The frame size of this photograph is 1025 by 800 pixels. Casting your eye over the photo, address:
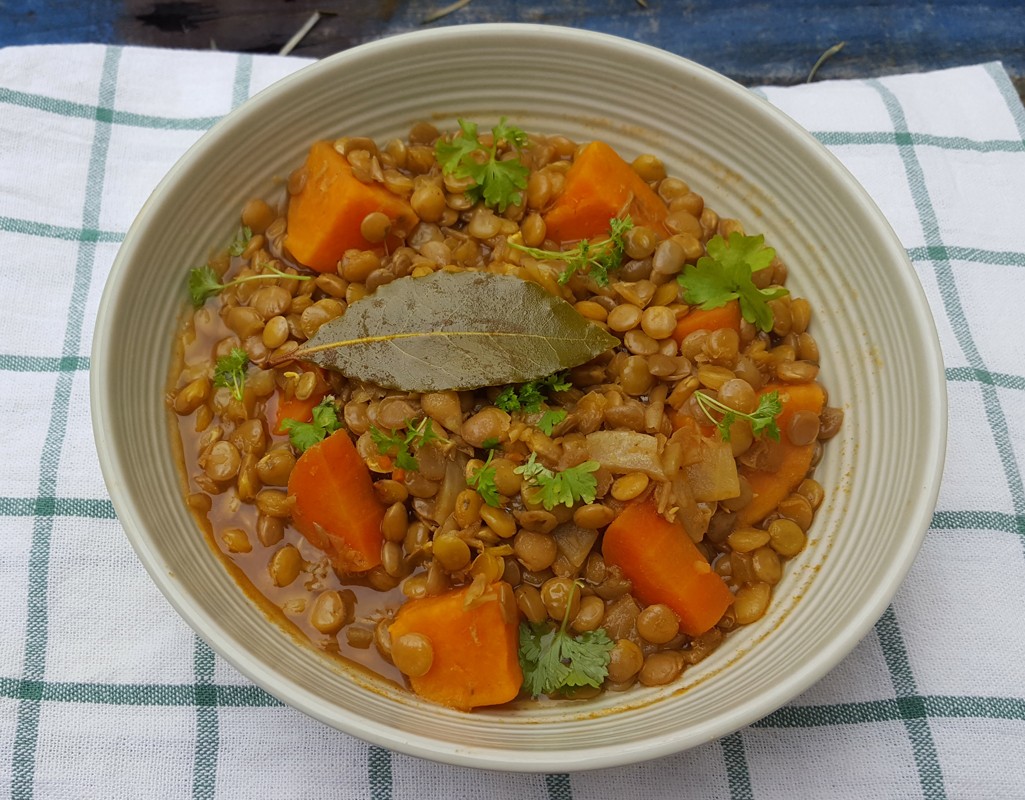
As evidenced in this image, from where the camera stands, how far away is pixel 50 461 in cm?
383

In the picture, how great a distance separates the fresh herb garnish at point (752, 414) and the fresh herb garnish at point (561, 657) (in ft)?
2.43

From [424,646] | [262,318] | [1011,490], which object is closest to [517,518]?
[424,646]

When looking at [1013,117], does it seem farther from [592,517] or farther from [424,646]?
[424,646]

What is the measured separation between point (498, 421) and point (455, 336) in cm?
35

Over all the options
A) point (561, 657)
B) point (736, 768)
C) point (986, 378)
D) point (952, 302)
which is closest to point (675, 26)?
point (952, 302)

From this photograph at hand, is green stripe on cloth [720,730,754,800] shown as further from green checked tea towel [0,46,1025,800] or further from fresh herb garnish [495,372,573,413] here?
fresh herb garnish [495,372,573,413]

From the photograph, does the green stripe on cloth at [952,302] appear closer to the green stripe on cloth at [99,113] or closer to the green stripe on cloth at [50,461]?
the green stripe on cloth at [99,113]

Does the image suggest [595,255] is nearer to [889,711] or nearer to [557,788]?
[557,788]

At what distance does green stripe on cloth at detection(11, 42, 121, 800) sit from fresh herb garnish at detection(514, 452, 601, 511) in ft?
6.92

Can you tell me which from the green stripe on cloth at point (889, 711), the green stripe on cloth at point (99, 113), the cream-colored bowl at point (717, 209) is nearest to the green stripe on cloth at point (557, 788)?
the cream-colored bowl at point (717, 209)

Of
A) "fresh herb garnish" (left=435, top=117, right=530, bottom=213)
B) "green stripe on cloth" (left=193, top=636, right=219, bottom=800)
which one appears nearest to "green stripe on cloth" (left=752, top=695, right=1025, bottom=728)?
"green stripe on cloth" (left=193, top=636, right=219, bottom=800)

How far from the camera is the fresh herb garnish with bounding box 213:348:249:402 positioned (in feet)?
10.9

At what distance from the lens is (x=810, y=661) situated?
2850 millimetres

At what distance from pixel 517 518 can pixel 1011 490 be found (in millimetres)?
2323
